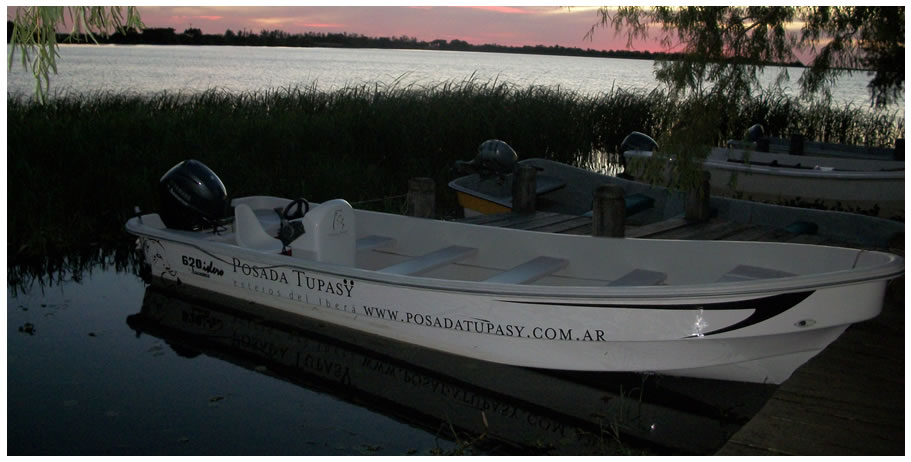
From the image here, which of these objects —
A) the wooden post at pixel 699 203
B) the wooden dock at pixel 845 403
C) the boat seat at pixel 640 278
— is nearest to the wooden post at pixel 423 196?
the wooden post at pixel 699 203

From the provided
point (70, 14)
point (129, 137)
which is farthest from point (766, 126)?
point (70, 14)

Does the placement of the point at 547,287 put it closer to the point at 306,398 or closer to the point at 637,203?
the point at 306,398

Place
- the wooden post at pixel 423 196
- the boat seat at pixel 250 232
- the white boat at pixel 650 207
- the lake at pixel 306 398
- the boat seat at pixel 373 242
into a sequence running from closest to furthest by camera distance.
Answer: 1. the lake at pixel 306 398
2. the boat seat at pixel 250 232
3. the boat seat at pixel 373 242
4. the white boat at pixel 650 207
5. the wooden post at pixel 423 196

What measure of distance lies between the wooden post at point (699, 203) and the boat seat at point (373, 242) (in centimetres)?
325

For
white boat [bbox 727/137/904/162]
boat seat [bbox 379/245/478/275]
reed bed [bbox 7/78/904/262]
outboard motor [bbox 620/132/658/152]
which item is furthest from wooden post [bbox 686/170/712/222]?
white boat [bbox 727/137/904/162]

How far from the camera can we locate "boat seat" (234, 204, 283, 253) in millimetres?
6504

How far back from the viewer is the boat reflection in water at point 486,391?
458 centimetres

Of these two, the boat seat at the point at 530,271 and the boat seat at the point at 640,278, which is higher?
the boat seat at the point at 640,278

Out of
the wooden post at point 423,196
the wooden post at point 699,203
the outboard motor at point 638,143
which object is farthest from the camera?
the outboard motor at point 638,143

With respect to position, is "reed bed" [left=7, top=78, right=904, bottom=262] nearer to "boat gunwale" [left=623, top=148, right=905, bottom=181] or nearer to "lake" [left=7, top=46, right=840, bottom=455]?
"boat gunwale" [left=623, top=148, right=905, bottom=181]

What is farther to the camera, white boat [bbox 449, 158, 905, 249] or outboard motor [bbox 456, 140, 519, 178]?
outboard motor [bbox 456, 140, 519, 178]

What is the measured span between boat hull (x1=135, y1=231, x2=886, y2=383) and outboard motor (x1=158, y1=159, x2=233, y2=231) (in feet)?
3.67

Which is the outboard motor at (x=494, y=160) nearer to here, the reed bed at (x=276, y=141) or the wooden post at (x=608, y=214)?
the reed bed at (x=276, y=141)

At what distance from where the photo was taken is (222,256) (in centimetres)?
643
